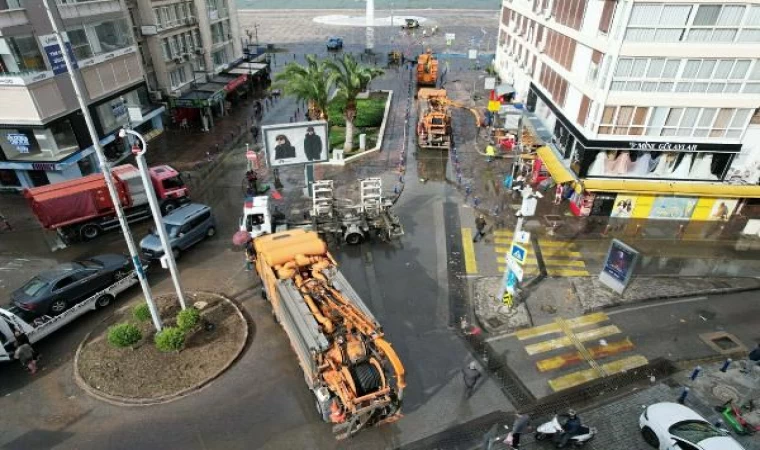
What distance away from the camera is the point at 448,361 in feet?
58.9

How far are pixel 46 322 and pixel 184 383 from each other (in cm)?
686

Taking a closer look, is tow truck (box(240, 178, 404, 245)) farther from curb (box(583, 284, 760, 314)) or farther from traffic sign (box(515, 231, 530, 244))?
curb (box(583, 284, 760, 314))

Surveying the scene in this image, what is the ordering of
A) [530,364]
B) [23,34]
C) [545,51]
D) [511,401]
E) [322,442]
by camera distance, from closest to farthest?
[322,442] → [511,401] → [530,364] → [23,34] → [545,51]

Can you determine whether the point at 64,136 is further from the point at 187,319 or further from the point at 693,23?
the point at 693,23

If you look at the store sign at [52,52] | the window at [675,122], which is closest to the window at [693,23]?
the window at [675,122]

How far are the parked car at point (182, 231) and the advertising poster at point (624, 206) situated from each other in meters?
25.0

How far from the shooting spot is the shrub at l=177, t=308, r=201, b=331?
1791 centimetres

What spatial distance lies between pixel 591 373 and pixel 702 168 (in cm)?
1745

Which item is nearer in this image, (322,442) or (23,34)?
(322,442)

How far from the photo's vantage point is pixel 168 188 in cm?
2870

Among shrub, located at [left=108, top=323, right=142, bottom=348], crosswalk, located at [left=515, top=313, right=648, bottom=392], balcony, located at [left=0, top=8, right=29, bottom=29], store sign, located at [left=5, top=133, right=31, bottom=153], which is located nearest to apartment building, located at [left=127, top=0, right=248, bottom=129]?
balcony, located at [left=0, top=8, right=29, bottom=29]

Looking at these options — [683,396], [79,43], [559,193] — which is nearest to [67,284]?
[79,43]

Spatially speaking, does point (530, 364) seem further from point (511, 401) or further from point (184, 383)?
point (184, 383)

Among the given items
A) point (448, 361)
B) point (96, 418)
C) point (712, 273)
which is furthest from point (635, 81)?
point (96, 418)
